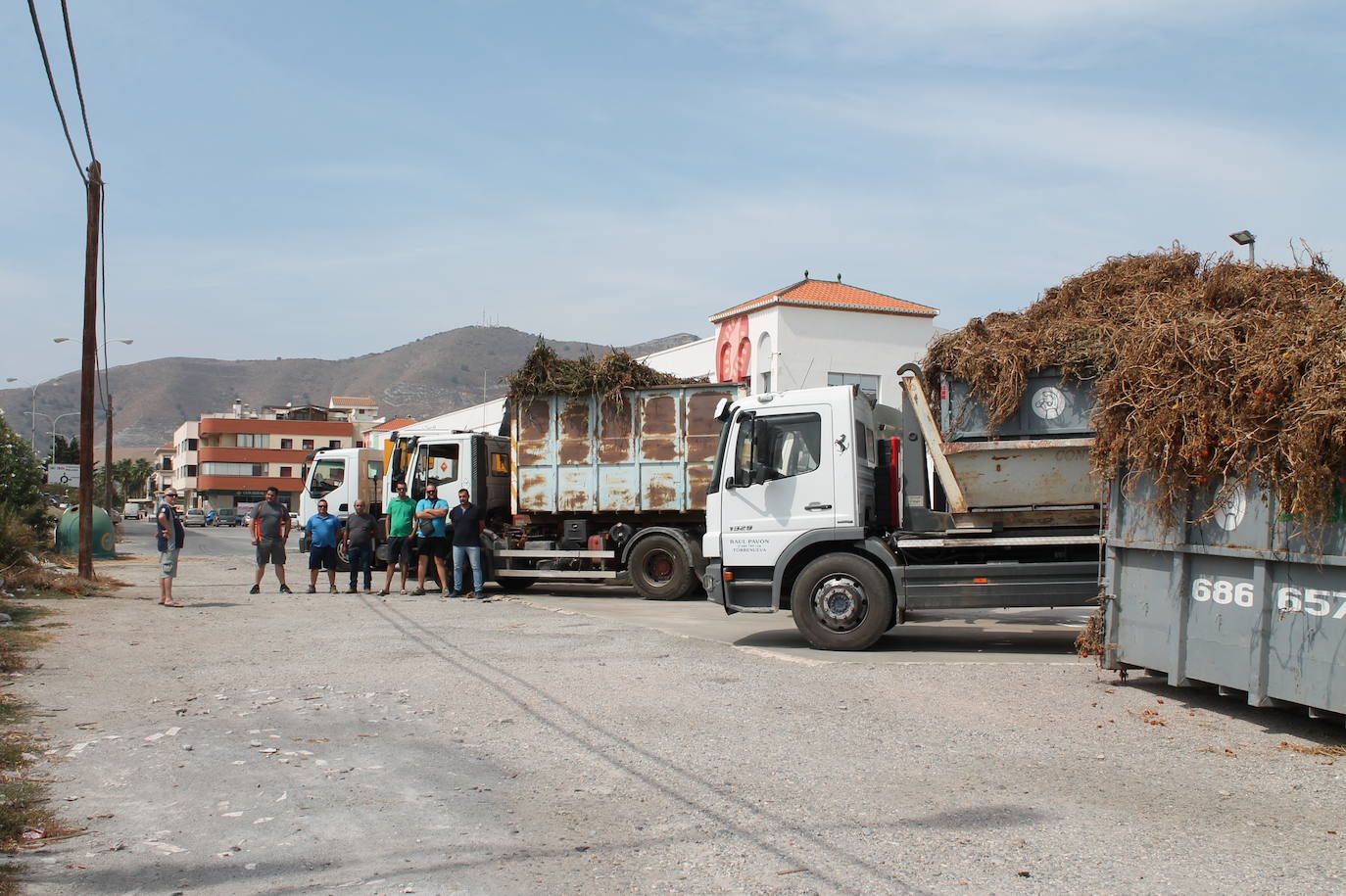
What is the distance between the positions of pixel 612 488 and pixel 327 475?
869 centimetres

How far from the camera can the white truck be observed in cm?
1038

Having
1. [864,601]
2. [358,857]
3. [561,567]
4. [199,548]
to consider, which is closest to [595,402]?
[561,567]

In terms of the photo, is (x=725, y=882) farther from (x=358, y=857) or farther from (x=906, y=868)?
(x=358, y=857)

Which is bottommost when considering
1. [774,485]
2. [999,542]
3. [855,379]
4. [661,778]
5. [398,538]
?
[661,778]

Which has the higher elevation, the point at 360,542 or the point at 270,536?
the point at 270,536

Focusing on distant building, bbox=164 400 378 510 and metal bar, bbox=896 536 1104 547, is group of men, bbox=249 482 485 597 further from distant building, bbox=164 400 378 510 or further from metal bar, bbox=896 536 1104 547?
distant building, bbox=164 400 378 510

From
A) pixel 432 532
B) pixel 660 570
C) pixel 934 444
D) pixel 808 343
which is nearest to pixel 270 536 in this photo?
pixel 432 532

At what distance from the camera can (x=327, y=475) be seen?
23.2 metres

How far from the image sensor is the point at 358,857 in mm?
4809

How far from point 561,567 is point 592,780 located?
11849mm

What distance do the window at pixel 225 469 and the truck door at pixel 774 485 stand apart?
114m

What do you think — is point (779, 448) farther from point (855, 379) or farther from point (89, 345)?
point (855, 379)

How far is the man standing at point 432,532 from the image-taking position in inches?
695

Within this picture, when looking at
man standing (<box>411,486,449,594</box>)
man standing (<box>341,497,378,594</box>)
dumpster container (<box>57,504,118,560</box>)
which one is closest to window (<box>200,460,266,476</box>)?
dumpster container (<box>57,504,118,560</box>)
